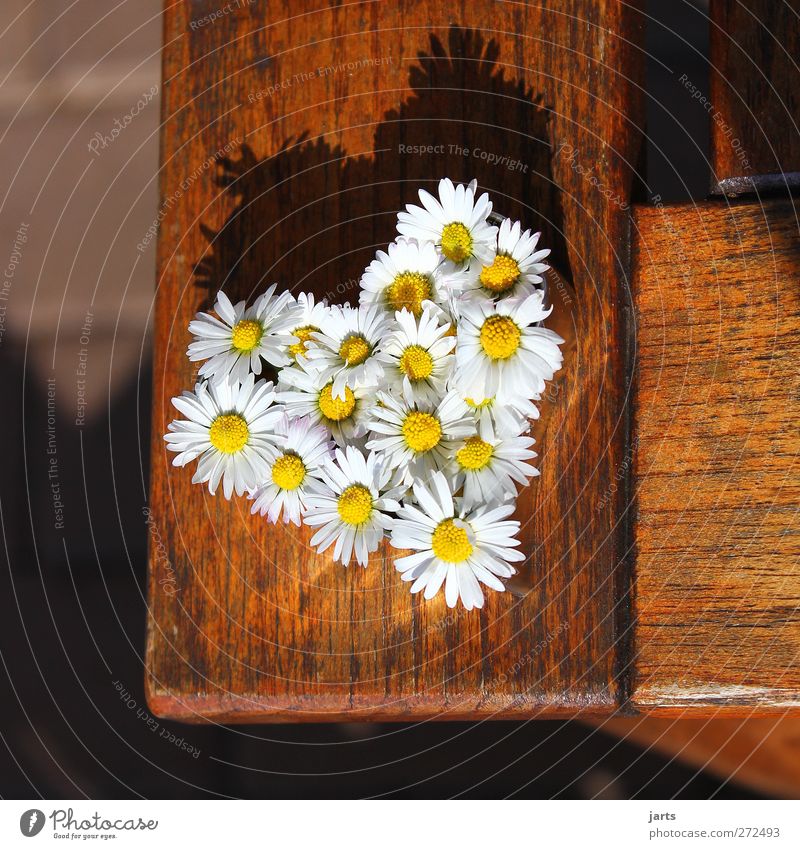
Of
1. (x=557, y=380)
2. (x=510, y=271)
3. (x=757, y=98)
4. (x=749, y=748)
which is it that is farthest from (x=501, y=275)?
(x=749, y=748)

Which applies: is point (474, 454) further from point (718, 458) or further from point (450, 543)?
point (718, 458)

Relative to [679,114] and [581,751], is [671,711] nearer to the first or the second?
[581,751]

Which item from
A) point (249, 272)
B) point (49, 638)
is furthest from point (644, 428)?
point (49, 638)

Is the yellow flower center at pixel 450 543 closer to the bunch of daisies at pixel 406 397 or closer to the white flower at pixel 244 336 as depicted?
the bunch of daisies at pixel 406 397

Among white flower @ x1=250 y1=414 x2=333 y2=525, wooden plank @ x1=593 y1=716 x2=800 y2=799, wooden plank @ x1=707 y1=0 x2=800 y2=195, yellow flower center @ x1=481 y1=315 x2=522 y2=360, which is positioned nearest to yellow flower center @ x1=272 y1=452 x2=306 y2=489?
white flower @ x1=250 y1=414 x2=333 y2=525

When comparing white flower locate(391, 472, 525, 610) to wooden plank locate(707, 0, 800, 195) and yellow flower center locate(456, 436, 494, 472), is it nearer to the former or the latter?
yellow flower center locate(456, 436, 494, 472)
